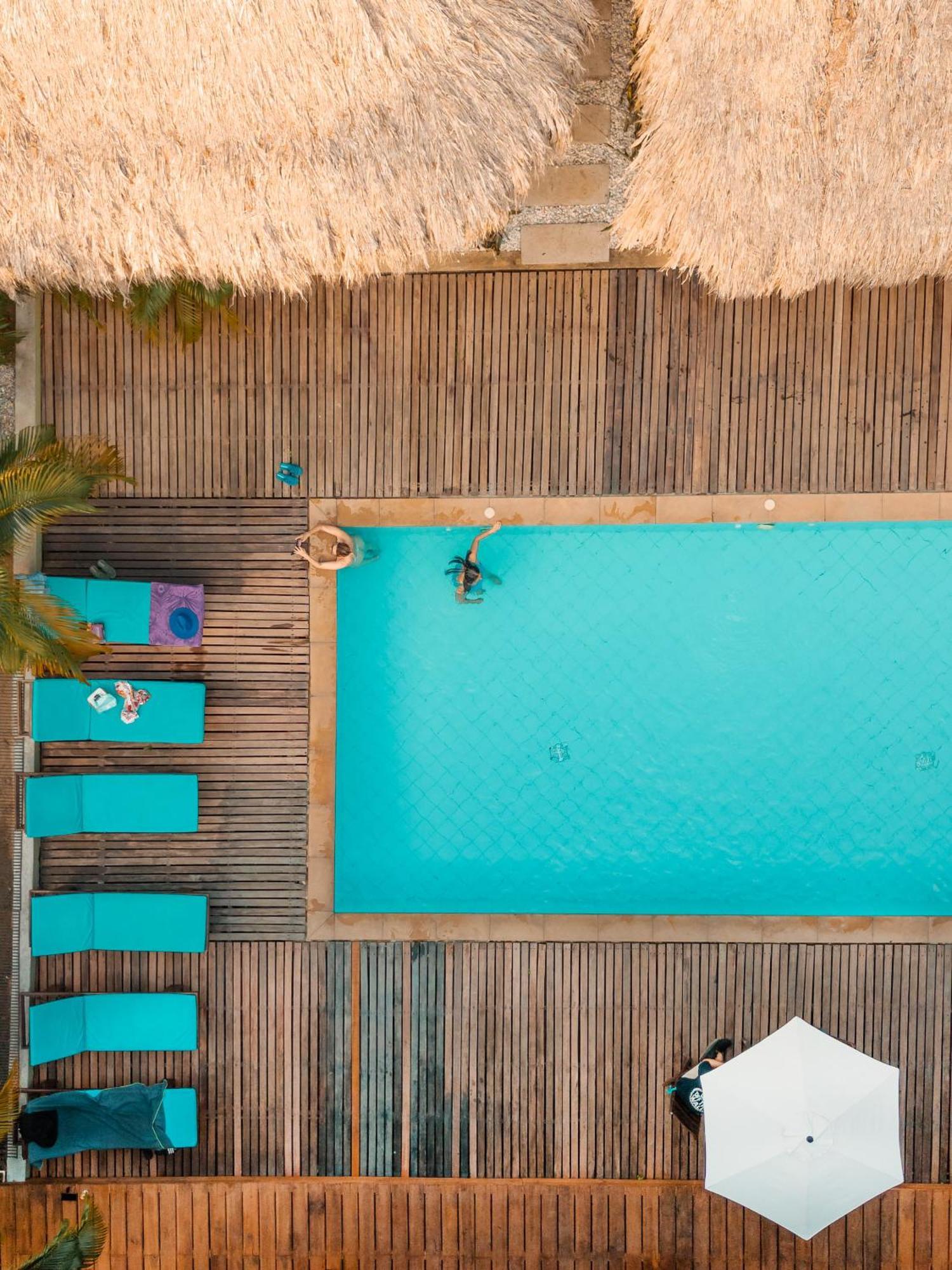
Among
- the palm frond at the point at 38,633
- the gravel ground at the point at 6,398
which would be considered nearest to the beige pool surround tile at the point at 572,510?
the palm frond at the point at 38,633

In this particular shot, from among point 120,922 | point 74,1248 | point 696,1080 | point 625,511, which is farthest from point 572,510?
point 74,1248

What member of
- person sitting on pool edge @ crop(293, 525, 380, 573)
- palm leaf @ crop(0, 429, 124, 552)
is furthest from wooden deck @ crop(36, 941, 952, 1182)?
palm leaf @ crop(0, 429, 124, 552)

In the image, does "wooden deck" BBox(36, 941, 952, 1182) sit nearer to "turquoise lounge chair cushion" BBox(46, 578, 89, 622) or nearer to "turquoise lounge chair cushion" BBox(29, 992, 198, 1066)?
"turquoise lounge chair cushion" BBox(29, 992, 198, 1066)

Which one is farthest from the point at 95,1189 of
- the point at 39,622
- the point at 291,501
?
the point at 291,501

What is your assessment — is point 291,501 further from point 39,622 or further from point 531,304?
point 531,304

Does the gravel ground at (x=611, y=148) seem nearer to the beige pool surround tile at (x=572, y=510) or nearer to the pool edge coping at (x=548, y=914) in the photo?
the beige pool surround tile at (x=572, y=510)

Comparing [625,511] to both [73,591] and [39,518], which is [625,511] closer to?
[39,518]
